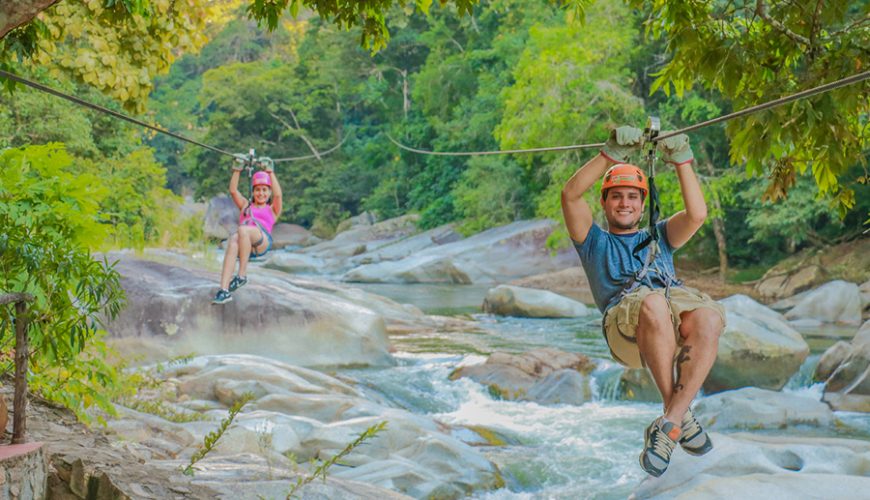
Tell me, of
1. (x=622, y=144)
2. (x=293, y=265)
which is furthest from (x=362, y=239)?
(x=622, y=144)

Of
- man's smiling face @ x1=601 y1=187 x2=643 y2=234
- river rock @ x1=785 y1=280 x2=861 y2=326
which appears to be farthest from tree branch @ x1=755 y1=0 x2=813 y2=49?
river rock @ x1=785 y1=280 x2=861 y2=326

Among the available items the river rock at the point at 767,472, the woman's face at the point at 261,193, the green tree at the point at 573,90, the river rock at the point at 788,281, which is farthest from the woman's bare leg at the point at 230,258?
the river rock at the point at 788,281

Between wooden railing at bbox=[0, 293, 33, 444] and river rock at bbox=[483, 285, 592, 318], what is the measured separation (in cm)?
1645

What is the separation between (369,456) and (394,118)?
130 feet

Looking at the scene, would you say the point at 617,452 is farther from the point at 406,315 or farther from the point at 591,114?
the point at 591,114

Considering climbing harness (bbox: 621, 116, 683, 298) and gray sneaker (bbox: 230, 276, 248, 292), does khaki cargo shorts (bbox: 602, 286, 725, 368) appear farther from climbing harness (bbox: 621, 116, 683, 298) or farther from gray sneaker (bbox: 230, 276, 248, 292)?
gray sneaker (bbox: 230, 276, 248, 292)

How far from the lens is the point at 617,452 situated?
413 inches

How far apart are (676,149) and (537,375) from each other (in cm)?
932

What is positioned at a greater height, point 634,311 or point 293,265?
point 634,311

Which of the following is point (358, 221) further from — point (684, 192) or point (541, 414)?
point (684, 192)

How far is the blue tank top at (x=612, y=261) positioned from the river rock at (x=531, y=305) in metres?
15.8

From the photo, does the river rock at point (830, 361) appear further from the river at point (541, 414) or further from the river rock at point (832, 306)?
the river rock at point (832, 306)

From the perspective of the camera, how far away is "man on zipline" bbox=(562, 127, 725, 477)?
4.19 metres

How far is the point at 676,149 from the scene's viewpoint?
171 inches
